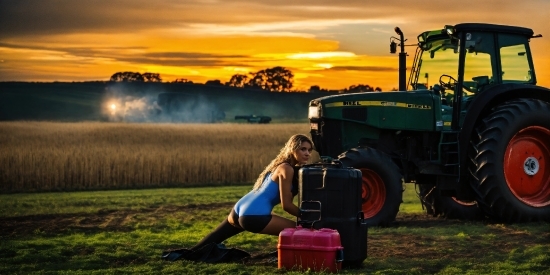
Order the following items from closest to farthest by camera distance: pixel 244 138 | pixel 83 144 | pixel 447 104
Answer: pixel 447 104 → pixel 83 144 → pixel 244 138

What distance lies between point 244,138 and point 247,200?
86.8 ft

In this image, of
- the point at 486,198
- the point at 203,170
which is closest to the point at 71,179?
the point at 203,170

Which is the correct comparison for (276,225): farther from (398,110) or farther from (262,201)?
(398,110)

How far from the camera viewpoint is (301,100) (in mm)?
117562

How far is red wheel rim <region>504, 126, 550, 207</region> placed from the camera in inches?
571

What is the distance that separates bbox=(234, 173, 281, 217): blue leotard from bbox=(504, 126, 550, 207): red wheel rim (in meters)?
5.46

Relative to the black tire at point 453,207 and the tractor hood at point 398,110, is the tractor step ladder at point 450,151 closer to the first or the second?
the tractor hood at point 398,110

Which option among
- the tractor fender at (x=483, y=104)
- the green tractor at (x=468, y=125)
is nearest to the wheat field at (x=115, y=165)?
the green tractor at (x=468, y=125)

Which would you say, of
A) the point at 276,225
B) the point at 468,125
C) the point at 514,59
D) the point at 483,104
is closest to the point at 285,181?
the point at 276,225

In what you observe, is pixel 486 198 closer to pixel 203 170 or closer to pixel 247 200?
pixel 247 200

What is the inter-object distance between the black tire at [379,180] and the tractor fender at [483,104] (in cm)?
128

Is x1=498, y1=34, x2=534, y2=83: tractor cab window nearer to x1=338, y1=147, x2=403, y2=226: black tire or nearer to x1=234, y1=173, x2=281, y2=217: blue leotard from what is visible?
x1=338, y1=147, x2=403, y2=226: black tire

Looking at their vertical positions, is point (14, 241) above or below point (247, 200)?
below

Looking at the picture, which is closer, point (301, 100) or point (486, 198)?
point (486, 198)
